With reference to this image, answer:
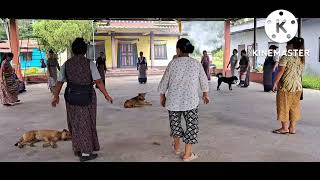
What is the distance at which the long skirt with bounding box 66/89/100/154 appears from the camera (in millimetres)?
4016

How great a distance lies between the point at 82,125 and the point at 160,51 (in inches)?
792

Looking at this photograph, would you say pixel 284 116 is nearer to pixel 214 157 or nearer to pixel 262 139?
pixel 262 139

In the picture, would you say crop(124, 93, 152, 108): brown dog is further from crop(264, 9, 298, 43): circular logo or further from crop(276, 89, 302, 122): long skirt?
crop(264, 9, 298, 43): circular logo

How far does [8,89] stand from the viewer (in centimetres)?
898

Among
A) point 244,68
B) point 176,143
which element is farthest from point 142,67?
point 176,143

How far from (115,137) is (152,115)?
76.6 inches

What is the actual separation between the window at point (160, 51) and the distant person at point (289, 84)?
738 inches

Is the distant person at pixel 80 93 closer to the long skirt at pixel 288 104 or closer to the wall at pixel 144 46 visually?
the long skirt at pixel 288 104

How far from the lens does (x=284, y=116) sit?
5277 mm

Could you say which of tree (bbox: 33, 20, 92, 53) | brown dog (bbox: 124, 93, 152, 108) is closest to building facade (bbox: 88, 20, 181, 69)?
tree (bbox: 33, 20, 92, 53)

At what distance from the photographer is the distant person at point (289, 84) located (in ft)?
16.8

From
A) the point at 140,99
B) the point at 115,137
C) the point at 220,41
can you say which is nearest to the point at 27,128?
the point at 115,137

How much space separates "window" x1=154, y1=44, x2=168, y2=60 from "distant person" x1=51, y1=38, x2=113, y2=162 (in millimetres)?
19840
